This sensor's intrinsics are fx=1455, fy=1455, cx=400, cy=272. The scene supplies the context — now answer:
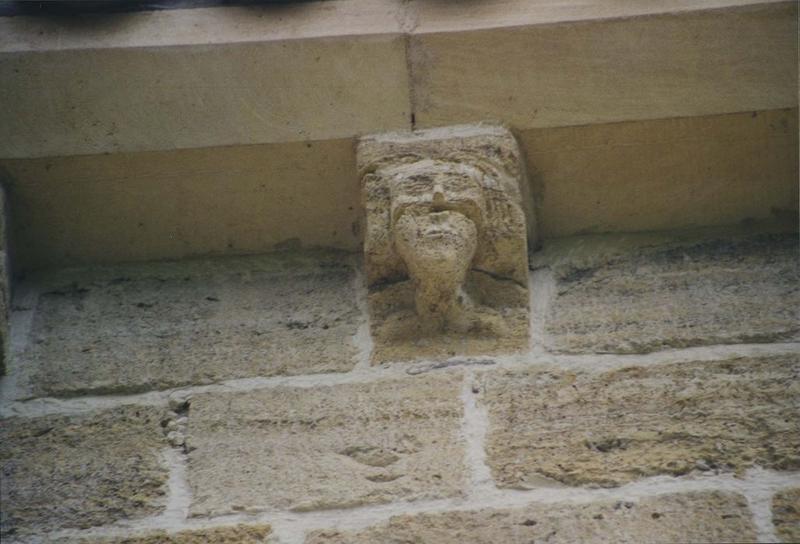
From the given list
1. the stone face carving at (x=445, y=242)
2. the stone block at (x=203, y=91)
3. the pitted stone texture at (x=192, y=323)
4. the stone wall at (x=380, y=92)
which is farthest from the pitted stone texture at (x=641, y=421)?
the stone block at (x=203, y=91)

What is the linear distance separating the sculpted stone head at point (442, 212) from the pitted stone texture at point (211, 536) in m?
0.61

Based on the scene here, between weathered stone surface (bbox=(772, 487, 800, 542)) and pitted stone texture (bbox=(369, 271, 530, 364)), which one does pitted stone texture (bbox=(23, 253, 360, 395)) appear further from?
weathered stone surface (bbox=(772, 487, 800, 542))

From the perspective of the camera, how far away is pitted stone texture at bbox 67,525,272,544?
264 cm

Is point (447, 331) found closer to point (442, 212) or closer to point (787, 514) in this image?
point (442, 212)

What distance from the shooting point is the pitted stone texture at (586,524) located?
2566 mm

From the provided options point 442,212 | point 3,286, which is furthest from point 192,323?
point 442,212

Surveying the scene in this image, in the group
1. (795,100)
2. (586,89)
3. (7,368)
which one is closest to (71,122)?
(7,368)

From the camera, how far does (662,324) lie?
3008 mm

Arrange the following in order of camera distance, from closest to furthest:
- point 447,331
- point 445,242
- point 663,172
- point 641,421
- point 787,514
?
point 787,514, point 641,421, point 445,242, point 447,331, point 663,172

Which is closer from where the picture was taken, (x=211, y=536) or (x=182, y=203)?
(x=211, y=536)

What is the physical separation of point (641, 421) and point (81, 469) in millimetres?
1086

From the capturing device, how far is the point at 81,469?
282 centimetres

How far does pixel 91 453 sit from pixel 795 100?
1673 millimetres

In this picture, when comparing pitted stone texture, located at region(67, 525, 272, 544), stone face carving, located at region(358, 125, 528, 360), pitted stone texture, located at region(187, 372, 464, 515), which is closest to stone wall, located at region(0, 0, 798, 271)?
stone face carving, located at region(358, 125, 528, 360)
